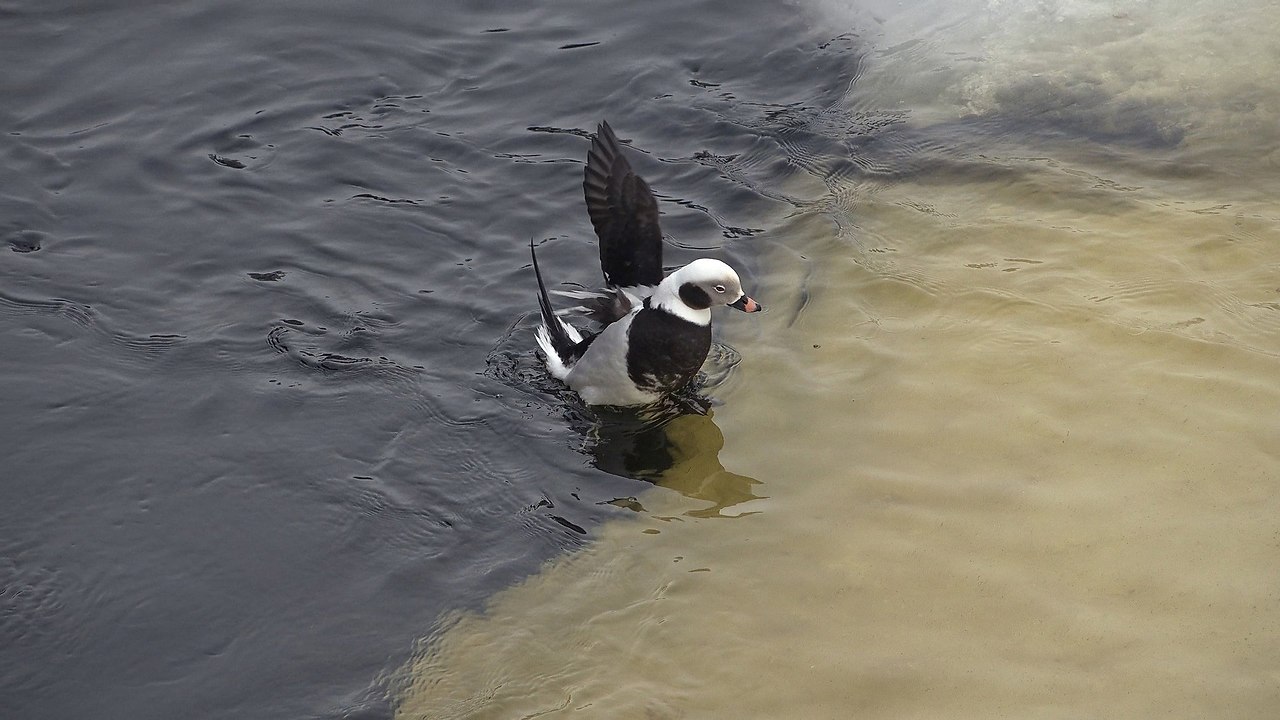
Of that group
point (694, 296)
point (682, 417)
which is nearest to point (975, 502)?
point (682, 417)

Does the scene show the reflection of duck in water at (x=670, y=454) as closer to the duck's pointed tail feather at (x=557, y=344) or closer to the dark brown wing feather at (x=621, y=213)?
the duck's pointed tail feather at (x=557, y=344)

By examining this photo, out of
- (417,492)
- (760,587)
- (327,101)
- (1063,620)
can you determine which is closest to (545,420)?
(417,492)

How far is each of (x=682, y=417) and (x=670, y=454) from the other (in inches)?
11.8

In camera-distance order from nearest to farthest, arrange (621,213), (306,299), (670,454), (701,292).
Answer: (670,454) → (701,292) → (621,213) → (306,299)

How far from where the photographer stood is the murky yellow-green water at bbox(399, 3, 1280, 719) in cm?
362

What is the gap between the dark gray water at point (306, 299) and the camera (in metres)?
4.49

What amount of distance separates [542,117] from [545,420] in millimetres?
3451

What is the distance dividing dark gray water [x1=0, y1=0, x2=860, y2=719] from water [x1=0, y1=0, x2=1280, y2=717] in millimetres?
25

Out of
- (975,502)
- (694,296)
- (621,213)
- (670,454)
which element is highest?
(621,213)

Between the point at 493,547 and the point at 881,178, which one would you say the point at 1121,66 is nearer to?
the point at 881,178

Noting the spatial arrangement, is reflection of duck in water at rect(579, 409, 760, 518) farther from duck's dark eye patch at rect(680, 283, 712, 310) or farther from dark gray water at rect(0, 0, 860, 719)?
duck's dark eye patch at rect(680, 283, 712, 310)

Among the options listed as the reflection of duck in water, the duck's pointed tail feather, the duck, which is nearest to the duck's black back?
the duck

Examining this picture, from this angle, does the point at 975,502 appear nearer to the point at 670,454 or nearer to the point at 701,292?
the point at 670,454

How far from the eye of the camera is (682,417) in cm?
564
